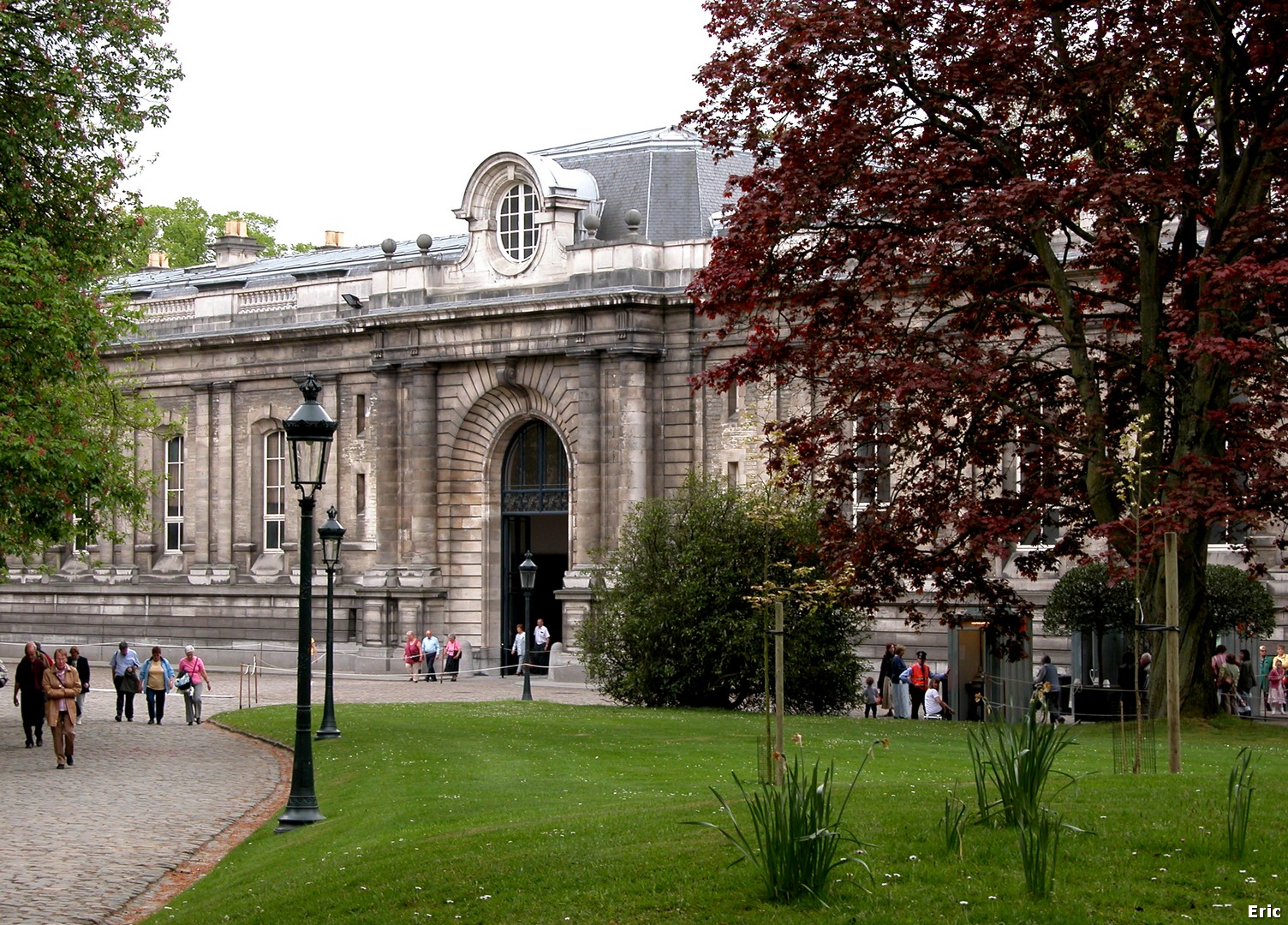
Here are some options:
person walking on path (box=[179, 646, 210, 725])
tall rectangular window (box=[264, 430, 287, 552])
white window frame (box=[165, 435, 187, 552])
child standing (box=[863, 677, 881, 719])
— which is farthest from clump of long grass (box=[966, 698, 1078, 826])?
white window frame (box=[165, 435, 187, 552])

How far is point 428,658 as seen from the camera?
4697 cm

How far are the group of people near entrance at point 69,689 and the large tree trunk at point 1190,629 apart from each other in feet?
46.0

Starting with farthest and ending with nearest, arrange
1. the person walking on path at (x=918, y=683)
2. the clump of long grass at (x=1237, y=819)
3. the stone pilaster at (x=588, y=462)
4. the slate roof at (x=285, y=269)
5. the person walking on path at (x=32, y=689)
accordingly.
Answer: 1. the slate roof at (x=285, y=269)
2. the stone pilaster at (x=588, y=462)
3. the person walking on path at (x=918, y=683)
4. the person walking on path at (x=32, y=689)
5. the clump of long grass at (x=1237, y=819)

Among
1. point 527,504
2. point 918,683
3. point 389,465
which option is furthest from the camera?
point 389,465

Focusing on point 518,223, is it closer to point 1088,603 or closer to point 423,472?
point 423,472

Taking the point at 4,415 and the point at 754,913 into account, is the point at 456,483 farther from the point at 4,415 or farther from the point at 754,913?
the point at 754,913

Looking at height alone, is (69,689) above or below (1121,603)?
below

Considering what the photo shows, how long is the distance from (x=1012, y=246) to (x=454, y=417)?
27285mm

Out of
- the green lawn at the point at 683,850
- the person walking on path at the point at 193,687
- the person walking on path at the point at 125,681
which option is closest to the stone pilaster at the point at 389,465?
the person walking on path at the point at 125,681

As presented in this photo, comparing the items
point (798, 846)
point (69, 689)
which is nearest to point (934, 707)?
point (69, 689)

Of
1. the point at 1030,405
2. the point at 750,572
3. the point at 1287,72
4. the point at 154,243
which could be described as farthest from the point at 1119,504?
the point at 154,243

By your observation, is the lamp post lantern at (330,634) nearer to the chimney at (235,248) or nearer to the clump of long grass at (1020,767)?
the clump of long grass at (1020,767)

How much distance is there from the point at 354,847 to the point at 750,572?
17.4 meters

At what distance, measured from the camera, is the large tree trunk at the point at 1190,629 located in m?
23.3
